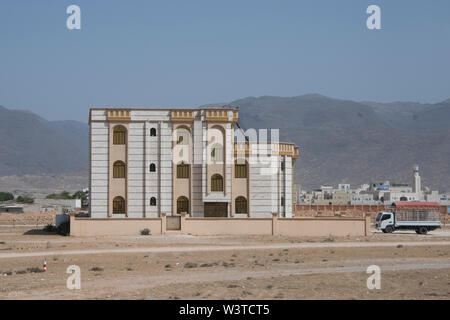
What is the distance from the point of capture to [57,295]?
23750mm

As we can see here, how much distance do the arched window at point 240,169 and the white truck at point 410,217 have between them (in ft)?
36.5

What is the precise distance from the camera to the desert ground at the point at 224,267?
24406 millimetres

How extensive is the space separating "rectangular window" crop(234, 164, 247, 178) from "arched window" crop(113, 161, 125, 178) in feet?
28.0

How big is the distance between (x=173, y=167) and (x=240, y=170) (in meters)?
5.24

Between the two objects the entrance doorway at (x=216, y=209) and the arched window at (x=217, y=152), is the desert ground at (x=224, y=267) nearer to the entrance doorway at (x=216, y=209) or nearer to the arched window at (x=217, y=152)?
the entrance doorway at (x=216, y=209)

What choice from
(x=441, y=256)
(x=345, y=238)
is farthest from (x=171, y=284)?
(x=345, y=238)

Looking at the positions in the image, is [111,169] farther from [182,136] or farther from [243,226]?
[243,226]

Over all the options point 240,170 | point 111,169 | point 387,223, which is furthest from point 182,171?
point 387,223

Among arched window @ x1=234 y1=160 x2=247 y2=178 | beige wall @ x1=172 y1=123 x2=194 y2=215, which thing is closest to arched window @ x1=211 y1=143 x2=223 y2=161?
arched window @ x1=234 y1=160 x2=247 y2=178

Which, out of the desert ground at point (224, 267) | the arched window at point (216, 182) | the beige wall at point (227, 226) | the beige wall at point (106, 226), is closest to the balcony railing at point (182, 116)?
the arched window at point (216, 182)

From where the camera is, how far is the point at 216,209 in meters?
55.6

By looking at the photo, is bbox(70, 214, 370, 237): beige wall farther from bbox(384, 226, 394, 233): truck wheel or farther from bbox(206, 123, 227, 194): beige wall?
bbox(384, 226, 394, 233): truck wheel

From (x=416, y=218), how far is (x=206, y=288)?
34.2 meters
